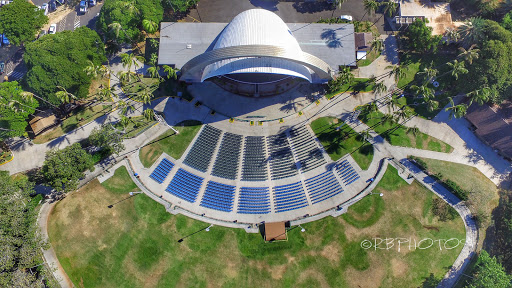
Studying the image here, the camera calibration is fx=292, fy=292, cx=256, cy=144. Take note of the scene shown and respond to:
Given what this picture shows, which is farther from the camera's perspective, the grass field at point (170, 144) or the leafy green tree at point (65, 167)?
the grass field at point (170, 144)

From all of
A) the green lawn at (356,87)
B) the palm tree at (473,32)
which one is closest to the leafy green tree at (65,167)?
the green lawn at (356,87)

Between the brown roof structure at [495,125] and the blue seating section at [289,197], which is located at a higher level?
the brown roof structure at [495,125]

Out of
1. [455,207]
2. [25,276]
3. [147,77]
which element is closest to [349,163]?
[455,207]

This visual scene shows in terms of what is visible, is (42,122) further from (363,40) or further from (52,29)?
(363,40)

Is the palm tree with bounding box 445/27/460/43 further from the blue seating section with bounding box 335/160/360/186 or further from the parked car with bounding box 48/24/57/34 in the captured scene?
the parked car with bounding box 48/24/57/34

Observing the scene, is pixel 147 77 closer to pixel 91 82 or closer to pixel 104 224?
pixel 91 82

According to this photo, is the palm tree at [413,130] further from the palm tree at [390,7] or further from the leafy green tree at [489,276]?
the palm tree at [390,7]
